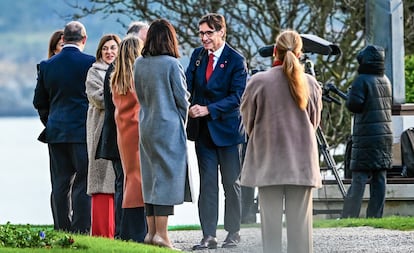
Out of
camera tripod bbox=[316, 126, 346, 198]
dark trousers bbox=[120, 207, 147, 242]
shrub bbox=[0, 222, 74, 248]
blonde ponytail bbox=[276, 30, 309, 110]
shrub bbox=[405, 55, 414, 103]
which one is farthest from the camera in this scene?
shrub bbox=[405, 55, 414, 103]

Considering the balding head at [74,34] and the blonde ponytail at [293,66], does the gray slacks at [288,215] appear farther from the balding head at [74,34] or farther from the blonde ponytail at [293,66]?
the balding head at [74,34]

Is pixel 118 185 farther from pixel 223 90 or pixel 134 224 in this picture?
pixel 223 90

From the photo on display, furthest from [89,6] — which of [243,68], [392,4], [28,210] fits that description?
[243,68]

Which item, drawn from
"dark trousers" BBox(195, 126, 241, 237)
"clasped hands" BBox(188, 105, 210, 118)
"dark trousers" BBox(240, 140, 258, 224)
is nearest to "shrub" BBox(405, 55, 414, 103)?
"dark trousers" BBox(240, 140, 258, 224)

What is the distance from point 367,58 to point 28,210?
15.1 m

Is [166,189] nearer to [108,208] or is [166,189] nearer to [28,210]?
[108,208]

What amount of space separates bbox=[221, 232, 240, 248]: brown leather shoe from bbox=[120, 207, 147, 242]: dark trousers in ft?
2.87

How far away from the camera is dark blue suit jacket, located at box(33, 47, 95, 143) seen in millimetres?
14344

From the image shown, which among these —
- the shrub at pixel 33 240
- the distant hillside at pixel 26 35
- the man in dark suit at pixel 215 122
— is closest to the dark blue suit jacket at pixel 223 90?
the man in dark suit at pixel 215 122

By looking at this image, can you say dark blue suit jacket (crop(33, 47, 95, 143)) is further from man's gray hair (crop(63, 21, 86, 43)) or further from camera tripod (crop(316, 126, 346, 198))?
camera tripod (crop(316, 126, 346, 198))

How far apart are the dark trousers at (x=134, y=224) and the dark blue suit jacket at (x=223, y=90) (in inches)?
41.7

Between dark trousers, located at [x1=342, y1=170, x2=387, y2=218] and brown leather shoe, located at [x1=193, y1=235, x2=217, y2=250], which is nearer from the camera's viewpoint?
brown leather shoe, located at [x1=193, y1=235, x2=217, y2=250]

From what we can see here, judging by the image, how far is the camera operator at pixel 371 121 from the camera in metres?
17.2

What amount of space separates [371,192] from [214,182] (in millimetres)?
3933
